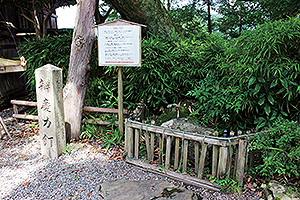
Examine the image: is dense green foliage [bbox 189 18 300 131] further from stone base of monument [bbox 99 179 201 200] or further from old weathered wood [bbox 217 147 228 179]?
stone base of monument [bbox 99 179 201 200]

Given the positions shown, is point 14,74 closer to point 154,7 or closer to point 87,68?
point 87,68

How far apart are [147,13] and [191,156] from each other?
4.36 m

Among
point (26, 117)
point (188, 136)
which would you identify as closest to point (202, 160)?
point (188, 136)

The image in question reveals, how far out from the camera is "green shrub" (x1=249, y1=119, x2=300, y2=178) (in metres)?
2.69

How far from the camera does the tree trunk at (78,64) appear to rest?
4.40m

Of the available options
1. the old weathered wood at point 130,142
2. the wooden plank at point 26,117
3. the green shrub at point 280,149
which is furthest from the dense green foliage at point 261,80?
the wooden plank at point 26,117

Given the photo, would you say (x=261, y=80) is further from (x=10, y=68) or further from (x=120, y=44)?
(x=10, y=68)

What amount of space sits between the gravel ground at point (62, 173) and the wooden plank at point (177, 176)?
0.22 ft

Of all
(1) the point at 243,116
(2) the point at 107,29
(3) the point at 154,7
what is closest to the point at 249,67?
(1) the point at 243,116

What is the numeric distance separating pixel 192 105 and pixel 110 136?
6.60ft

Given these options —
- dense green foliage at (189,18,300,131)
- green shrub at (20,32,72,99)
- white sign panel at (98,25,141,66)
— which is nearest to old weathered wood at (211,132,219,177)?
dense green foliage at (189,18,300,131)

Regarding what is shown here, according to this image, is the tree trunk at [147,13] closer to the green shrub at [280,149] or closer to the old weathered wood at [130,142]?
the old weathered wood at [130,142]

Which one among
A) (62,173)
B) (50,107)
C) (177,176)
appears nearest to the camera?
(177,176)

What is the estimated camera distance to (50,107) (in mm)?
3840
